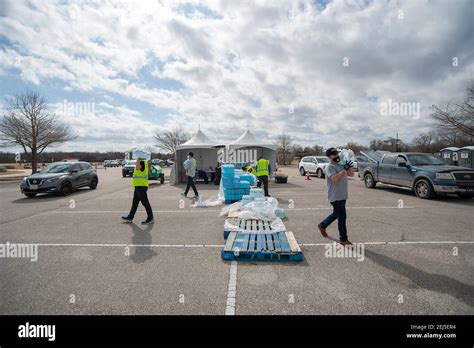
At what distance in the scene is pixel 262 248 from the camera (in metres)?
4.05

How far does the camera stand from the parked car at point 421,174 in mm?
8672

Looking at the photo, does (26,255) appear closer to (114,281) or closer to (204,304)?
(114,281)

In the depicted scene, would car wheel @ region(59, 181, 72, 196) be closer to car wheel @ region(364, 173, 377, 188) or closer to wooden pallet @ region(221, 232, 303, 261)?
wooden pallet @ region(221, 232, 303, 261)

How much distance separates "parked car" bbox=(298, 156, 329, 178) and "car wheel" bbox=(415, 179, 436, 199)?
10.1 m

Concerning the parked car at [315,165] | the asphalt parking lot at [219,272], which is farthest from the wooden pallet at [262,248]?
the parked car at [315,165]

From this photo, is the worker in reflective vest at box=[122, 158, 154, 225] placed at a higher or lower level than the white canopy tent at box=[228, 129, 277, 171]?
lower

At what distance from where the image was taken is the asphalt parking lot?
8.91ft

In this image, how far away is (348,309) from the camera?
2.61 meters

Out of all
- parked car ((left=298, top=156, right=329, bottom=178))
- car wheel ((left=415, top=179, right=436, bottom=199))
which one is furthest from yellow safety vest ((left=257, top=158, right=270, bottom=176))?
parked car ((left=298, top=156, right=329, bottom=178))

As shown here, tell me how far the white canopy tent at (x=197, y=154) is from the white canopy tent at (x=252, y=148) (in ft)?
5.94

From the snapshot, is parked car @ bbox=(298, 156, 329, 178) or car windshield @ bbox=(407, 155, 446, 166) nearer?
car windshield @ bbox=(407, 155, 446, 166)

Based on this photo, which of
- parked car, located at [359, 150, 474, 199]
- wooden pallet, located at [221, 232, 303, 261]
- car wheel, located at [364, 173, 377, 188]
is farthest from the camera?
car wheel, located at [364, 173, 377, 188]
